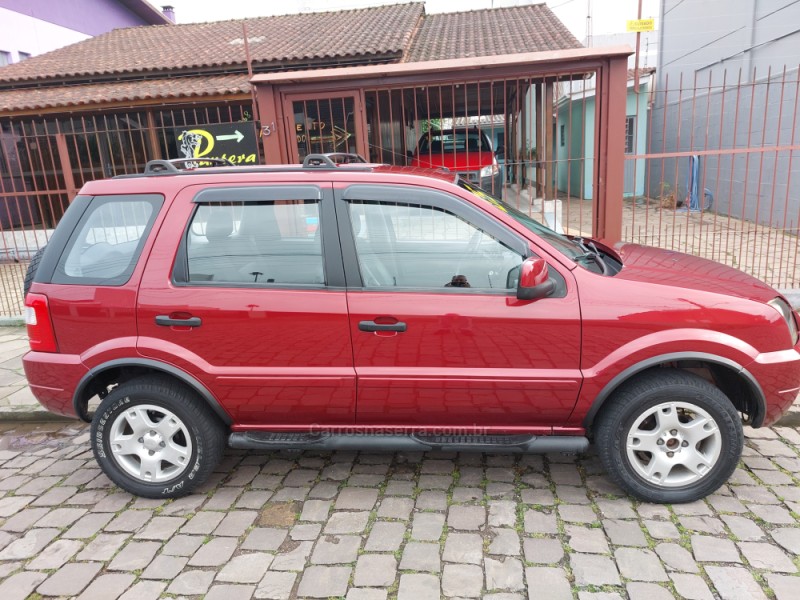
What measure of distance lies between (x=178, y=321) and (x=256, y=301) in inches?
17.2

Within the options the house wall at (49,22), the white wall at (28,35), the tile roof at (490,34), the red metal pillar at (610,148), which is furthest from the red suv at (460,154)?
the house wall at (49,22)

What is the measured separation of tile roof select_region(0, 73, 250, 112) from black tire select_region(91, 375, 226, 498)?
995cm

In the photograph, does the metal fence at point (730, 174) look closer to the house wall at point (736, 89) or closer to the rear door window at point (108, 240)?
the house wall at point (736, 89)

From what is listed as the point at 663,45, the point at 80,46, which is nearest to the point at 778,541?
the point at 663,45

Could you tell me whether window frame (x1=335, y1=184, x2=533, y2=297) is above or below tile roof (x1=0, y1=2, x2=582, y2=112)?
below

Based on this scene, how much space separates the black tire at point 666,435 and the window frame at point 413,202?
0.85 metres

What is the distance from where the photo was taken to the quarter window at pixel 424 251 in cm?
304

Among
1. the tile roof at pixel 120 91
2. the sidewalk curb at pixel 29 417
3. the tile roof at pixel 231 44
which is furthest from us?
the tile roof at pixel 231 44

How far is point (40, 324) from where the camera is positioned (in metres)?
3.28

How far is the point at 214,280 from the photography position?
3.14 m

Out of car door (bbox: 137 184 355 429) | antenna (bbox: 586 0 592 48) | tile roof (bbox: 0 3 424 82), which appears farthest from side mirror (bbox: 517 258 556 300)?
antenna (bbox: 586 0 592 48)

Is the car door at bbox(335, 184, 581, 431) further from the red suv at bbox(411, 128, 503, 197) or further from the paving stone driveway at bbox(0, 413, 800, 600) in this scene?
the red suv at bbox(411, 128, 503, 197)

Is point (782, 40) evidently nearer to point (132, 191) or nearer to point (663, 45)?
point (663, 45)

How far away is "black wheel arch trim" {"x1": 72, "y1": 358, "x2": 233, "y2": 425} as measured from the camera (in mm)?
3143
